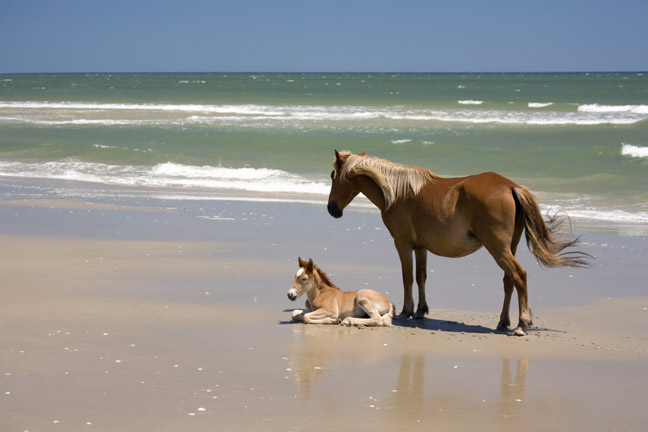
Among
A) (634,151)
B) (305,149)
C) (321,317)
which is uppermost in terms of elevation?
(634,151)

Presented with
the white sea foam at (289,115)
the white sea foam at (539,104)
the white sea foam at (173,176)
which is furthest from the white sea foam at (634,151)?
the white sea foam at (539,104)

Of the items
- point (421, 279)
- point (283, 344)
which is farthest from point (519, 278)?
point (283, 344)

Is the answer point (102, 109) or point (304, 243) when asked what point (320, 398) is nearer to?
point (304, 243)

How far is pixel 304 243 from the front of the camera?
411 inches

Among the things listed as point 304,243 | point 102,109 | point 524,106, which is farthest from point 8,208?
point 524,106

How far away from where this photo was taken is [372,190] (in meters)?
7.29

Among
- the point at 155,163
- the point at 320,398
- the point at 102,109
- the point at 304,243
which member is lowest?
the point at 320,398

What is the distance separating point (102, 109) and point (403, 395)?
4381 centimetres

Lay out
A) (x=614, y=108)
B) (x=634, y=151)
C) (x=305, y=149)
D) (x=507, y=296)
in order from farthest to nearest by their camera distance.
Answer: (x=614, y=108)
(x=305, y=149)
(x=634, y=151)
(x=507, y=296)

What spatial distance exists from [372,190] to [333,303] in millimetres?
1067

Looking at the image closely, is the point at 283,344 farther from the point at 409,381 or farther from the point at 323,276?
the point at 409,381

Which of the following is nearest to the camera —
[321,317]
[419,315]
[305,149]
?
[321,317]

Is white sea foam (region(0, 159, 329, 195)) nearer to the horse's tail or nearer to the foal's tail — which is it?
the foal's tail

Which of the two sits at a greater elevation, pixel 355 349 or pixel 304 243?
pixel 304 243
